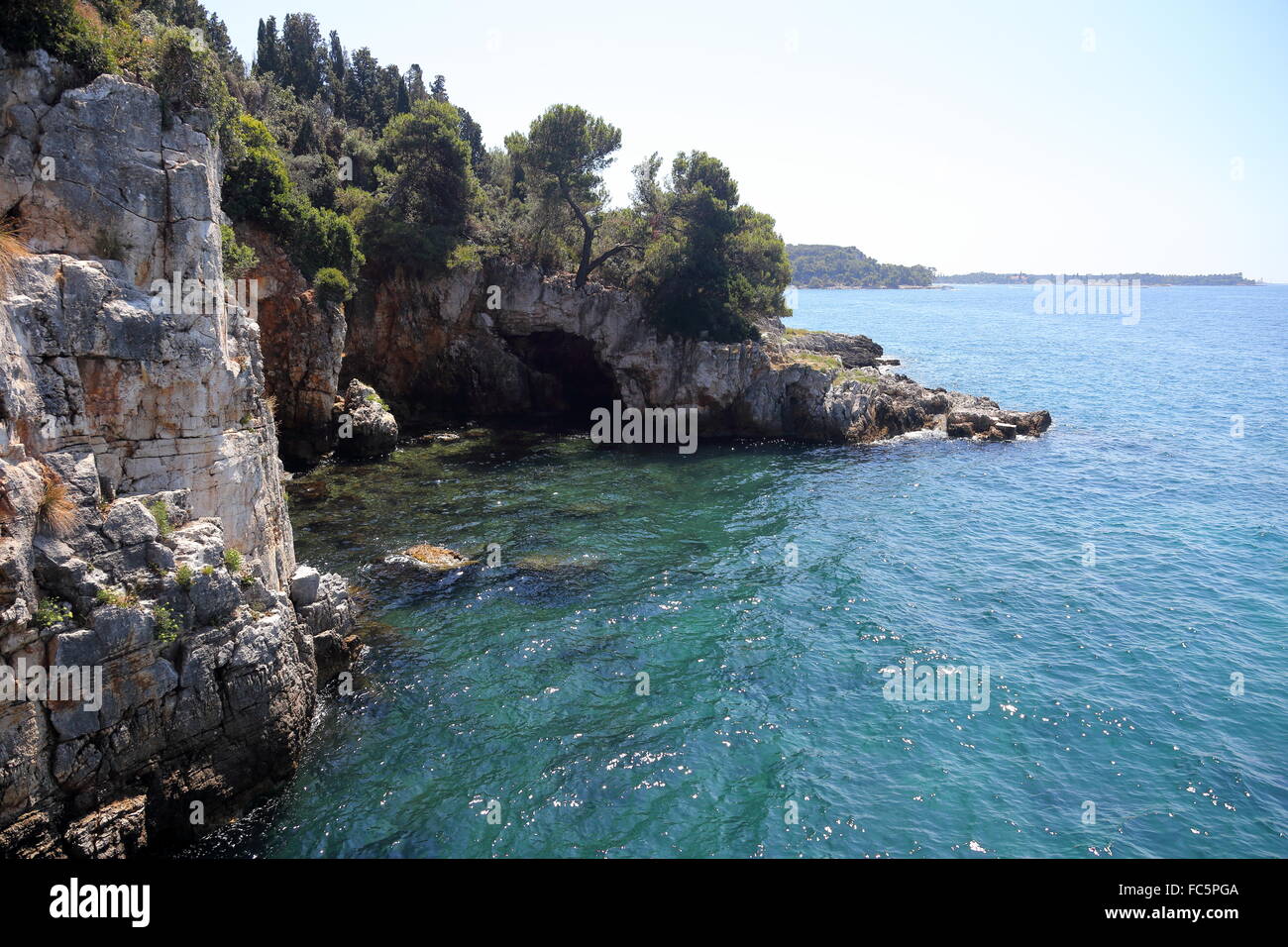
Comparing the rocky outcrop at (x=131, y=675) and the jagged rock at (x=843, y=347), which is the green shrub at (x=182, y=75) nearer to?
the rocky outcrop at (x=131, y=675)

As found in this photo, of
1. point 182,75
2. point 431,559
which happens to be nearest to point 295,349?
point 431,559

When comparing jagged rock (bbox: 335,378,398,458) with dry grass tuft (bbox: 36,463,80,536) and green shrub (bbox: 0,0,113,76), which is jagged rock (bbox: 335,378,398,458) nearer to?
green shrub (bbox: 0,0,113,76)

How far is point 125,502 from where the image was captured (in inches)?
555

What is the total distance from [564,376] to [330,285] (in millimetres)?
19787

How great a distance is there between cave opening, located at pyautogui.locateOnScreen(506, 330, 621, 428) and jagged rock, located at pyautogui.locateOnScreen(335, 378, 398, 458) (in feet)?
41.3

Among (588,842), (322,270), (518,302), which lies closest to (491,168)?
(518,302)

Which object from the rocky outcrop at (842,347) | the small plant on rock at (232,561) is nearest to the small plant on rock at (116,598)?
the small plant on rock at (232,561)

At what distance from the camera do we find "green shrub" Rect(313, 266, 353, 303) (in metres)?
36.3

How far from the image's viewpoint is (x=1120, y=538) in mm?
31734

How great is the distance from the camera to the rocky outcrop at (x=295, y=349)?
34.6 meters

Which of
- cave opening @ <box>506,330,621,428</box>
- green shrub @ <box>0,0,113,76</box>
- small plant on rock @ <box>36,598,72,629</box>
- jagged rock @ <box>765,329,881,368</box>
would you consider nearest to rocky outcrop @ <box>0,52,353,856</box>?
small plant on rock @ <box>36,598,72,629</box>
